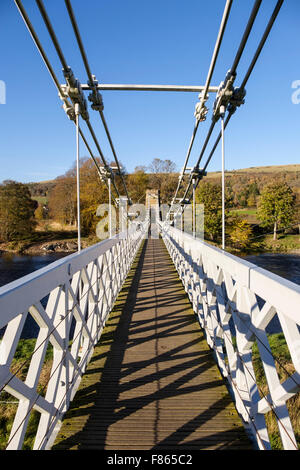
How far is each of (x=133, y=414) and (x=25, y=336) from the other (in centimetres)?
665

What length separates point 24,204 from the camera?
19.5 metres

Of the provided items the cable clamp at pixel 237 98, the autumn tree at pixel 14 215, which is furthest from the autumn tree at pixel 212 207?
the cable clamp at pixel 237 98

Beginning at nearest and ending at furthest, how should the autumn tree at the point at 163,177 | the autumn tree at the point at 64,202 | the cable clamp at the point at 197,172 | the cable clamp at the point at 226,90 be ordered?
the cable clamp at the point at 226,90, the cable clamp at the point at 197,172, the autumn tree at the point at 64,202, the autumn tree at the point at 163,177

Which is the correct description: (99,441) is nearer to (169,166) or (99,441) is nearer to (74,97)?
(74,97)

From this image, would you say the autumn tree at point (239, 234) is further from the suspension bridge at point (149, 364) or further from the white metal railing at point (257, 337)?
the white metal railing at point (257, 337)

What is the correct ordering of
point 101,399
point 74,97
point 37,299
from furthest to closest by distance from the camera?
point 74,97, point 101,399, point 37,299

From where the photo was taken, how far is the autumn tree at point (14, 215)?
17.6 meters

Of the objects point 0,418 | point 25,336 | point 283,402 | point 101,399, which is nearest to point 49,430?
point 101,399

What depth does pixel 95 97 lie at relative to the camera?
13.2ft

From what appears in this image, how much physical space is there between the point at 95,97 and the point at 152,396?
3861 millimetres

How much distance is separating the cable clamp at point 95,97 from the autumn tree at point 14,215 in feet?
50.8

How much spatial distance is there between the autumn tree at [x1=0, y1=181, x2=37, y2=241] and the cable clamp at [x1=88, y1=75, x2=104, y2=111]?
50.8 feet

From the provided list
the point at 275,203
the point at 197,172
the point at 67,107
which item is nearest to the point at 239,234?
the point at 275,203

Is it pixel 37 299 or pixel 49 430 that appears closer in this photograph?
pixel 37 299
